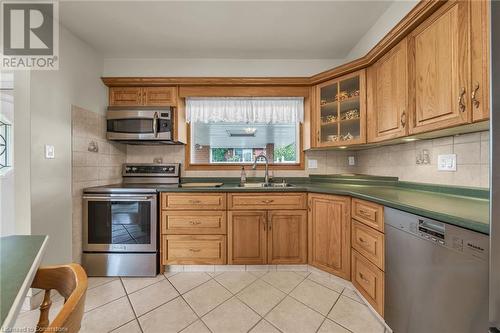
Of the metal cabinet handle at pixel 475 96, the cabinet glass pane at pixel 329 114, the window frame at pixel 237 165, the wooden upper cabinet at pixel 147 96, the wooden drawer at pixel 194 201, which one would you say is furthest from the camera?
the window frame at pixel 237 165

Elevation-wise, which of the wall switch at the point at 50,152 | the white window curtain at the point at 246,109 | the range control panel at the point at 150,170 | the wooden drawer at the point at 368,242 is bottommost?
the wooden drawer at the point at 368,242

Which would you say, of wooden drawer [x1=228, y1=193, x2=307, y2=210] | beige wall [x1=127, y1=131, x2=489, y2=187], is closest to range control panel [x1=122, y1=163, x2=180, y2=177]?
beige wall [x1=127, y1=131, x2=489, y2=187]

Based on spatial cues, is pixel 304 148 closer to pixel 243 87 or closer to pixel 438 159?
pixel 243 87

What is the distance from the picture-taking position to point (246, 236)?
6.98 ft

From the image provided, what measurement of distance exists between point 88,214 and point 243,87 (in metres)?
2.18

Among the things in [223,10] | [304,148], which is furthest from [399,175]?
[223,10]

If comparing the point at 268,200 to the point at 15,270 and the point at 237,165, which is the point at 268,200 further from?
the point at 15,270

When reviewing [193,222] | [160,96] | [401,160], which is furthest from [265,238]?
[160,96]

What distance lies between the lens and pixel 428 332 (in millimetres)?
1057

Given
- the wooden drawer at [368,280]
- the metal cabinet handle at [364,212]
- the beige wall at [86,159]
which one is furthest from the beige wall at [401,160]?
the wooden drawer at [368,280]

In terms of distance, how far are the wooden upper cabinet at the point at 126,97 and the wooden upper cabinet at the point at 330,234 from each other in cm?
230

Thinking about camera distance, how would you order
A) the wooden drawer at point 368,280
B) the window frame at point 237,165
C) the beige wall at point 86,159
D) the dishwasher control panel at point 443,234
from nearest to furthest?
the dishwasher control panel at point 443,234, the wooden drawer at point 368,280, the beige wall at point 86,159, the window frame at point 237,165

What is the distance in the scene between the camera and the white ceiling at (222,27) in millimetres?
1771

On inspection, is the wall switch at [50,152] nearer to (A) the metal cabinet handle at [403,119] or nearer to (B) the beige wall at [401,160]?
(B) the beige wall at [401,160]
